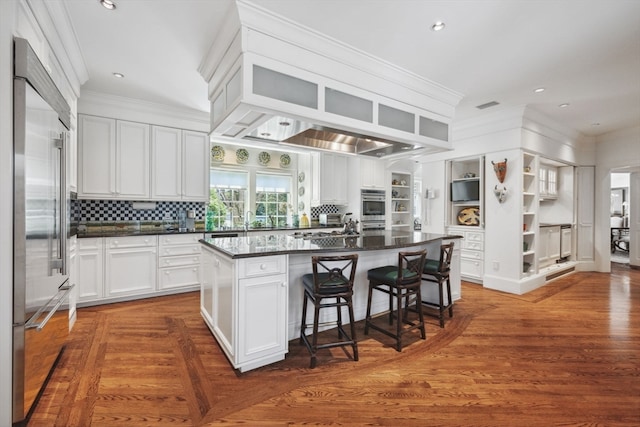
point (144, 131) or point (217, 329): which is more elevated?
point (144, 131)

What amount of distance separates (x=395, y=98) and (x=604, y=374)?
2965mm

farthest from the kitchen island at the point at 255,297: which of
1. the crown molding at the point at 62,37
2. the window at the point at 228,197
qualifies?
the window at the point at 228,197

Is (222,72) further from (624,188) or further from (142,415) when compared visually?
(624,188)

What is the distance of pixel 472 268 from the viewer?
4.94 metres

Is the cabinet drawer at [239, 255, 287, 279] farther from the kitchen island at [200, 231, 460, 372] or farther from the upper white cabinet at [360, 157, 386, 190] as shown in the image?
the upper white cabinet at [360, 157, 386, 190]

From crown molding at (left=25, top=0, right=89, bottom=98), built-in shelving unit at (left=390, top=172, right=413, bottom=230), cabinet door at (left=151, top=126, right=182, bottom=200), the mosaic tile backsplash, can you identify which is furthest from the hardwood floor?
built-in shelving unit at (left=390, top=172, right=413, bottom=230)

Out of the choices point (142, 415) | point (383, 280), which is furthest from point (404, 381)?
point (142, 415)

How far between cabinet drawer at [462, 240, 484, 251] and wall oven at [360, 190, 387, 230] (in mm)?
1615

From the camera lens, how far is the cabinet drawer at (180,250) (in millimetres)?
4098

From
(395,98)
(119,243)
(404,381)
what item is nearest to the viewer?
(404,381)

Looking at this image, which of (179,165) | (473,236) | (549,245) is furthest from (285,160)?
(549,245)

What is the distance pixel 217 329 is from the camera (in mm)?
2615

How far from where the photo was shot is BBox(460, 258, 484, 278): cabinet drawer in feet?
15.9

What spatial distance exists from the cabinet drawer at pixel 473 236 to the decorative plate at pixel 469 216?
20 cm
